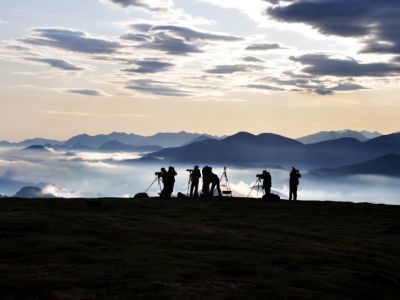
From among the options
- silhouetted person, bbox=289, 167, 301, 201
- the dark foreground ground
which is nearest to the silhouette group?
silhouetted person, bbox=289, 167, 301, 201

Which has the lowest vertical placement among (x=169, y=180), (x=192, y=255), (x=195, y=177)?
(x=192, y=255)

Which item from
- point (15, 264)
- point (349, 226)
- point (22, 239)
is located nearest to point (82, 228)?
point (22, 239)

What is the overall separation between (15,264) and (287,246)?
14227 mm

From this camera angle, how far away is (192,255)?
25.3 m

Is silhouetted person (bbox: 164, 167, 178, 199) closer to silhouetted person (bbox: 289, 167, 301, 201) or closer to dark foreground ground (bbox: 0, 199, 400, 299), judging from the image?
dark foreground ground (bbox: 0, 199, 400, 299)

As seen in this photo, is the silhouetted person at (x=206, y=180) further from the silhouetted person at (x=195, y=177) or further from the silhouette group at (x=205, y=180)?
the silhouetted person at (x=195, y=177)

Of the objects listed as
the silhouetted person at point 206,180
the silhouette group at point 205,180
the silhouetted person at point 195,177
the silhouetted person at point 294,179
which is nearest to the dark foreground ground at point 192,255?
the silhouette group at point 205,180

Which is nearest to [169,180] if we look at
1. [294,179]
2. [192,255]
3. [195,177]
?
[195,177]

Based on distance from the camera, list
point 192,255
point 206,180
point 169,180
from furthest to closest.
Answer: point 206,180, point 169,180, point 192,255

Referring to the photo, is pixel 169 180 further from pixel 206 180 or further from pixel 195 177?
pixel 206 180

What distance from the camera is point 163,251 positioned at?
85.1ft

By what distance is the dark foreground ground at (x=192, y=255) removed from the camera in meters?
19.3

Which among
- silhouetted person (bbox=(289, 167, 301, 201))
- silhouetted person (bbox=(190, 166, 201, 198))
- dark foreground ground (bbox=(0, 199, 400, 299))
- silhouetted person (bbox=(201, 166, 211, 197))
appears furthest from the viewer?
silhouetted person (bbox=(289, 167, 301, 201))

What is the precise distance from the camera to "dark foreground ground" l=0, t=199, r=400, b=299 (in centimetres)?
1931
